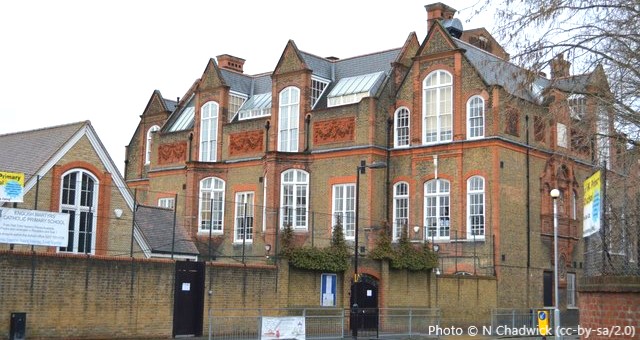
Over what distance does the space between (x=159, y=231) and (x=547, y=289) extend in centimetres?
1947

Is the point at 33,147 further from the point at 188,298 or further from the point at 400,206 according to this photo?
the point at 400,206

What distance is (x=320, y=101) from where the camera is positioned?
4584 cm

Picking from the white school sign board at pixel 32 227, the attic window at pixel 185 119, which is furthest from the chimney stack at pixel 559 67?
the attic window at pixel 185 119

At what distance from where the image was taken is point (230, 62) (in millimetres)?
57750

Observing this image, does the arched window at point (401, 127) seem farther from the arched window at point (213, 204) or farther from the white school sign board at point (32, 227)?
the white school sign board at point (32, 227)

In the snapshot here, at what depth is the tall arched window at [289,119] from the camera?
45.2 meters

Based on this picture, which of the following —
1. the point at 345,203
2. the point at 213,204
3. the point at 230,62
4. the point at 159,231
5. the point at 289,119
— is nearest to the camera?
the point at 159,231

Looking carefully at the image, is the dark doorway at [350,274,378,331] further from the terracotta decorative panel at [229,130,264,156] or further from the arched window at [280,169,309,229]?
the terracotta decorative panel at [229,130,264,156]

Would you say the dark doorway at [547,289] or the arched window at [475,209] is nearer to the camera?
the arched window at [475,209]

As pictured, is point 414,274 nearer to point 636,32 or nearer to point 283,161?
point 283,161

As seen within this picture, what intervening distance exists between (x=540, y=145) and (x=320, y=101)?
1194 cm

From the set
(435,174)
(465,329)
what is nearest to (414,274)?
(465,329)

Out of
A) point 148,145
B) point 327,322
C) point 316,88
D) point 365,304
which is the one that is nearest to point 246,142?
point 316,88

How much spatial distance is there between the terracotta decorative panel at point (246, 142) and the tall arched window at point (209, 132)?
1.26 m
